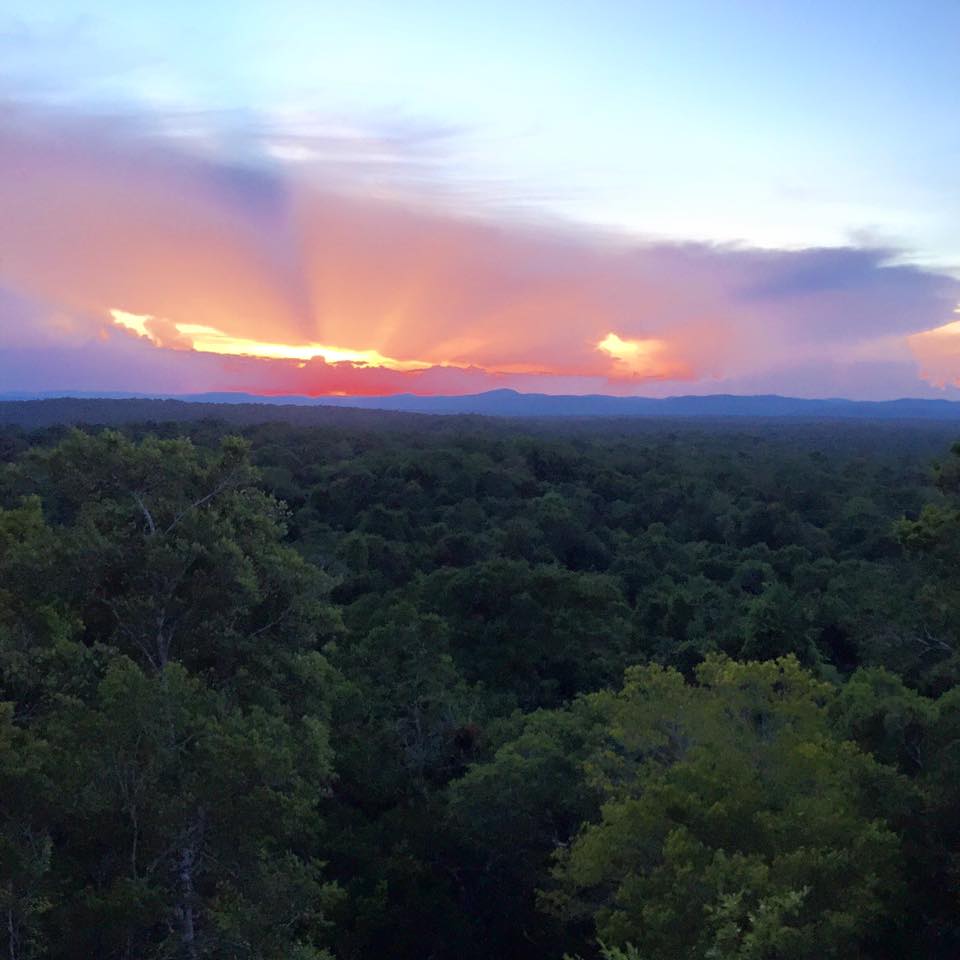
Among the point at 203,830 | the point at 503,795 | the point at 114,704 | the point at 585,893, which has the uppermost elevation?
the point at 114,704

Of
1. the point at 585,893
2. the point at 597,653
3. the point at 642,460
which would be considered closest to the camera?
the point at 585,893

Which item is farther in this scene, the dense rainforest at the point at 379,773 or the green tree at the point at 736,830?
the green tree at the point at 736,830

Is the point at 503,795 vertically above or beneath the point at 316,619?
beneath

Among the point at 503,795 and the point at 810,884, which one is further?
the point at 503,795

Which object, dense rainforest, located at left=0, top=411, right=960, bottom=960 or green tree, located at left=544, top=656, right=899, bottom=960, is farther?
green tree, located at left=544, top=656, right=899, bottom=960

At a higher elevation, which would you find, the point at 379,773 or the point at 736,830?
the point at 736,830

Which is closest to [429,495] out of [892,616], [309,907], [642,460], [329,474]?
[329,474]

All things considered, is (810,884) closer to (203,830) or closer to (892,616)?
(203,830)

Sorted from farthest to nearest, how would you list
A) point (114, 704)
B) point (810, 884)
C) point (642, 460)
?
point (642, 460) → point (810, 884) → point (114, 704)

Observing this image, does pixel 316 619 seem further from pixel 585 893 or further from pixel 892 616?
pixel 892 616

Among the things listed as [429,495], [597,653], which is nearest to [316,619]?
[597,653]

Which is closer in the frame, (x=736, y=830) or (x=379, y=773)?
(x=736, y=830)
